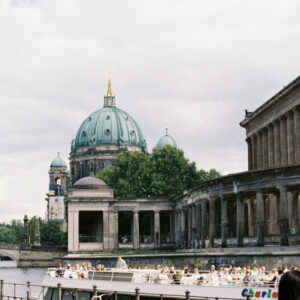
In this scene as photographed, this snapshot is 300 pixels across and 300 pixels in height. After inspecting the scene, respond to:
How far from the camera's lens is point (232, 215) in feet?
229

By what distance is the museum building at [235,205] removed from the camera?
56.1 meters

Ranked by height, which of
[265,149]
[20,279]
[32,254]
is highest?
[265,149]

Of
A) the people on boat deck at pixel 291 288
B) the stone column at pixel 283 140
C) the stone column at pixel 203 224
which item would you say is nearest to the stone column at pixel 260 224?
the stone column at pixel 283 140

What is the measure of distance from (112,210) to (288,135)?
112 ft

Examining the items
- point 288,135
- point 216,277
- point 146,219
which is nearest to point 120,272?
point 216,277

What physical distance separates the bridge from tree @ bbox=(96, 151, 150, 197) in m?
18.3

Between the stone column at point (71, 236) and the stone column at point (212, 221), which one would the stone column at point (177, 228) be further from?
the stone column at point (212, 221)

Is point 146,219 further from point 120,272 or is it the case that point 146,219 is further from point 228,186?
point 120,272

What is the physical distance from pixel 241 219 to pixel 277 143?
1455 cm

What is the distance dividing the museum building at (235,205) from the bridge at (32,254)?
2382 cm

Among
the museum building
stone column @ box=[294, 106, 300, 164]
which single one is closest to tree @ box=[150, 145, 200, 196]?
the museum building

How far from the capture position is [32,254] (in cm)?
13725

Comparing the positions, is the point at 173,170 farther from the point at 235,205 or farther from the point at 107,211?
the point at 235,205

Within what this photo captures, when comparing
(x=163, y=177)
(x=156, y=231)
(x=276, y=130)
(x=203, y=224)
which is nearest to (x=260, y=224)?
(x=203, y=224)
